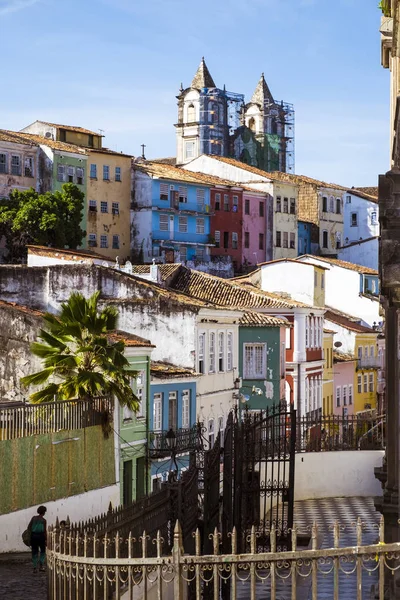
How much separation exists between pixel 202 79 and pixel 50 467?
113m

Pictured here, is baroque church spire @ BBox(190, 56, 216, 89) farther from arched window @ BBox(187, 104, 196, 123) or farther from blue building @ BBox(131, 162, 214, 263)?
blue building @ BBox(131, 162, 214, 263)

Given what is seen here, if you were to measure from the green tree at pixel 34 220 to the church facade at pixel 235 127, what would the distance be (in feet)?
164

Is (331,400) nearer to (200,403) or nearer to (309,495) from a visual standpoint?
(200,403)

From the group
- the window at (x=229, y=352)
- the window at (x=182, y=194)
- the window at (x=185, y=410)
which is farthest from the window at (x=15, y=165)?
the window at (x=185, y=410)

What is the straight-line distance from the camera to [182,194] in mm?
89312

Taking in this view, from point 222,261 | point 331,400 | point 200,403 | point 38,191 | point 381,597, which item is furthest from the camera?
point 222,261

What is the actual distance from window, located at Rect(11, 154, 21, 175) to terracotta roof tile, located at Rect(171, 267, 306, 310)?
86.3 ft

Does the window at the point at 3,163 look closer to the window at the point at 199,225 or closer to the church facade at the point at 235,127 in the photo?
the window at the point at 199,225

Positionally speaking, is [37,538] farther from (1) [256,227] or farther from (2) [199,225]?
→ (1) [256,227]

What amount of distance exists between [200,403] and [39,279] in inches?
269

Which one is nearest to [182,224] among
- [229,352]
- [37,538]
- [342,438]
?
[229,352]

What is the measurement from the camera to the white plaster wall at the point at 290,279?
6644 centimetres

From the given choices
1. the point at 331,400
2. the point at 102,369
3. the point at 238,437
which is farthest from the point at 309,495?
the point at 331,400

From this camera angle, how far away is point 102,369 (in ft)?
103
